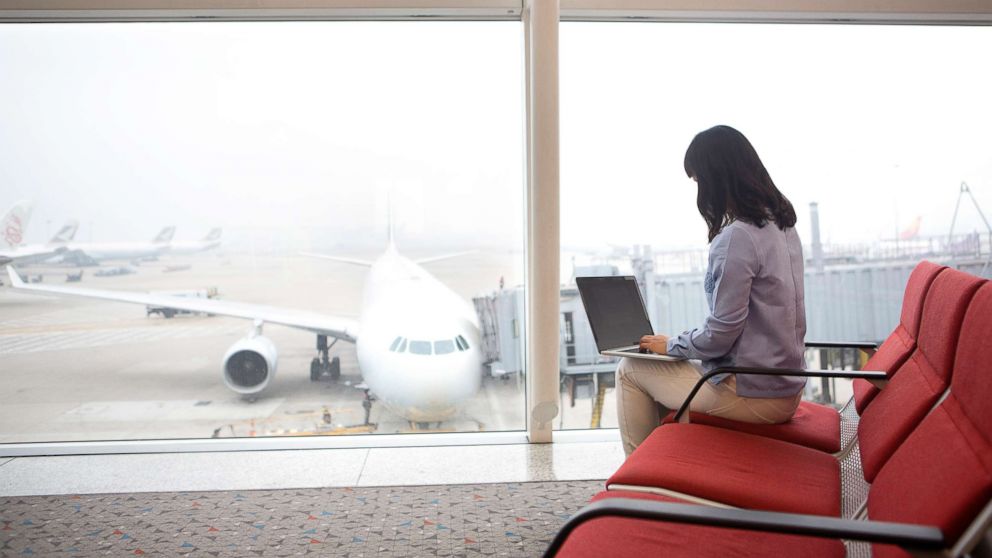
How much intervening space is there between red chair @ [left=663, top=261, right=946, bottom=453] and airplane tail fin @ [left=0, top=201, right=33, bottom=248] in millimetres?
3630

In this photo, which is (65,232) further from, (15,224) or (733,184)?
(733,184)

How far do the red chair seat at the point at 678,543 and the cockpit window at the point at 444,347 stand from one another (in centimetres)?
312

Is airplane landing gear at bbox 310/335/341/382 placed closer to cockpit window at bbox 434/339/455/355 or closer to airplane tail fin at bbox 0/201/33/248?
cockpit window at bbox 434/339/455/355

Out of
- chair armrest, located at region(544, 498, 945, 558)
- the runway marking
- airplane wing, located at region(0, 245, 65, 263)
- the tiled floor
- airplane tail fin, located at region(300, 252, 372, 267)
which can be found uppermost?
airplane wing, located at region(0, 245, 65, 263)

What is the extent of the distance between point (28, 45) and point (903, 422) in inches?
171

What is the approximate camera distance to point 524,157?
3.54m

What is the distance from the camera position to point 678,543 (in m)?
1.29

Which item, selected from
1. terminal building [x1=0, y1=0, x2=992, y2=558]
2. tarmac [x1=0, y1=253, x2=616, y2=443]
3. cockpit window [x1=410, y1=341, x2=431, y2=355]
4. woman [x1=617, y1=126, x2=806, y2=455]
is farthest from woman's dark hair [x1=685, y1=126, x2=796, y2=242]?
cockpit window [x1=410, y1=341, x2=431, y2=355]

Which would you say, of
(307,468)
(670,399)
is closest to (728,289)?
(670,399)

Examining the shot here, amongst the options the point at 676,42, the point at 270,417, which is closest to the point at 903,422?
the point at 676,42

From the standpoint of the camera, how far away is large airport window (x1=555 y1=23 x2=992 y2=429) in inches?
146

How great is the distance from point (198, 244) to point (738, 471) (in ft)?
10.6

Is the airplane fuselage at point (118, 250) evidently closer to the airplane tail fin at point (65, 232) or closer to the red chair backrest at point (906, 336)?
the airplane tail fin at point (65, 232)

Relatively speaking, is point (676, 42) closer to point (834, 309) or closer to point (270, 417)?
point (834, 309)
